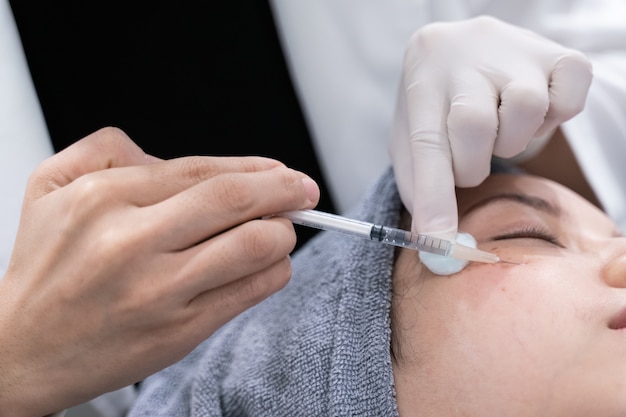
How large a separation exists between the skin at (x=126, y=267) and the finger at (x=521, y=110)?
42 cm

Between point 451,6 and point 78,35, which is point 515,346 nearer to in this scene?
point 451,6

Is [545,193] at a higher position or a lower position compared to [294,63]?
lower

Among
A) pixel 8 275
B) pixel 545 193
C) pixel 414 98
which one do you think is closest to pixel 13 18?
pixel 8 275

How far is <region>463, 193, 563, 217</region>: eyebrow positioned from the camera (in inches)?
39.2

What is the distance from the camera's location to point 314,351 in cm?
92

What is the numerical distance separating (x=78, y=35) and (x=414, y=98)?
65cm

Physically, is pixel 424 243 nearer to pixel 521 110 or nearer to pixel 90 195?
pixel 521 110

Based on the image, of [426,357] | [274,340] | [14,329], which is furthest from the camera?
[274,340]

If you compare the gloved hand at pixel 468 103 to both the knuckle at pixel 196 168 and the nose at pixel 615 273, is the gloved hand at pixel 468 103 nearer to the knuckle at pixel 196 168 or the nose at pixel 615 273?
the nose at pixel 615 273

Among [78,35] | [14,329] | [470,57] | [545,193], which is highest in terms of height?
[78,35]

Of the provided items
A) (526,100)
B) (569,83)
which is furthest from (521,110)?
(569,83)

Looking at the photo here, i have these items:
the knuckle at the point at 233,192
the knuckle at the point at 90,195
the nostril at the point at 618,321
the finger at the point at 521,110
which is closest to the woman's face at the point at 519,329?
the nostril at the point at 618,321

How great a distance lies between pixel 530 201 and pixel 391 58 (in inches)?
20.8

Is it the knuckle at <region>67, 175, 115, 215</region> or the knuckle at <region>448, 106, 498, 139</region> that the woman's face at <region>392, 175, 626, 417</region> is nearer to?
the knuckle at <region>448, 106, 498, 139</region>
